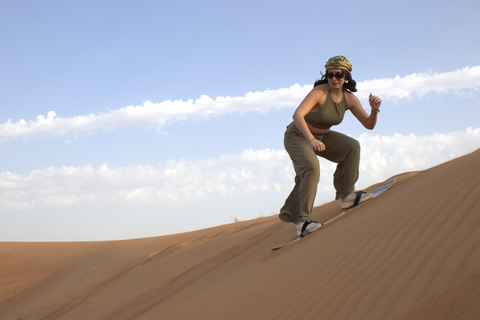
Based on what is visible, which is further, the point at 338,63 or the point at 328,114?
the point at 328,114

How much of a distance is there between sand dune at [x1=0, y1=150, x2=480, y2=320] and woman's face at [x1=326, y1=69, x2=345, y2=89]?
50.6 inches

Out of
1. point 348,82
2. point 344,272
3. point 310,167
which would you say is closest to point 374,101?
point 348,82

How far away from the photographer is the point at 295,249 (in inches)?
177

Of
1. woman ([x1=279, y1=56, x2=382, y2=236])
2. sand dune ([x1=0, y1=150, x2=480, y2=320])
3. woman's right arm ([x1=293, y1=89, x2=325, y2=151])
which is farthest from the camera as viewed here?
woman ([x1=279, y1=56, x2=382, y2=236])

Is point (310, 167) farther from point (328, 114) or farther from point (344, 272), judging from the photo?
point (344, 272)

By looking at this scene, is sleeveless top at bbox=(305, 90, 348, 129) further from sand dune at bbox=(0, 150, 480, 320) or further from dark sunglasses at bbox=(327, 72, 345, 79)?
sand dune at bbox=(0, 150, 480, 320)

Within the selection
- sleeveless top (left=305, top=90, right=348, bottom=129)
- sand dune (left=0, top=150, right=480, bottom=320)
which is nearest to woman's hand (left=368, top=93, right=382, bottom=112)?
Result: sleeveless top (left=305, top=90, right=348, bottom=129)

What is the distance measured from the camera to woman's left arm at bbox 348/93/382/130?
16.8 feet

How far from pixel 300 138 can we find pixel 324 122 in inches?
12.2

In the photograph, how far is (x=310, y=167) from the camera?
5008mm

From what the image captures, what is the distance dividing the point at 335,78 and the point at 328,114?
383mm

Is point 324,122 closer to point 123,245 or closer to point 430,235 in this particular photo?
point 430,235

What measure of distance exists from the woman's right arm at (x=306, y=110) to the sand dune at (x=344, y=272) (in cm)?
92

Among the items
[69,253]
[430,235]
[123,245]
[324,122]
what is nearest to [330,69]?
[324,122]
